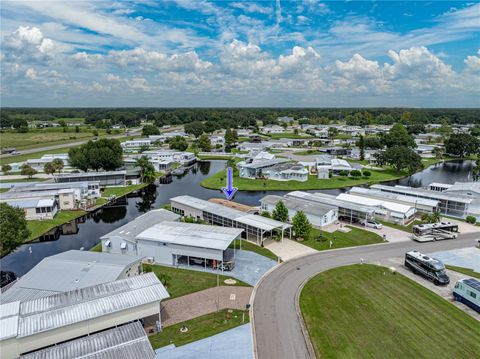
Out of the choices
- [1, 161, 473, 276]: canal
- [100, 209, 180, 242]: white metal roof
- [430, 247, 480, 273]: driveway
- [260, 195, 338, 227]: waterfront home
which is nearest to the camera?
[430, 247, 480, 273]: driveway

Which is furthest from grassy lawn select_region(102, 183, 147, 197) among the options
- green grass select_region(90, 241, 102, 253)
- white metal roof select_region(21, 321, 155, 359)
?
white metal roof select_region(21, 321, 155, 359)

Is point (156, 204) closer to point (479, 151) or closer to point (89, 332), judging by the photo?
point (89, 332)

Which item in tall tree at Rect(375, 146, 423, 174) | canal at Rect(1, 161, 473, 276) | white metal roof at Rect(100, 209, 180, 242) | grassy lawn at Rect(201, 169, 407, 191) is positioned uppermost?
tall tree at Rect(375, 146, 423, 174)

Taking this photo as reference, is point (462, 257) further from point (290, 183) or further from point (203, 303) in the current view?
point (290, 183)

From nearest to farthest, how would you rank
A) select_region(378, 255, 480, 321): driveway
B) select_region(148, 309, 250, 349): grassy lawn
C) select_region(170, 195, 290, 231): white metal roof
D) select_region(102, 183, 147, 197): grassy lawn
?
1. select_region(148, 309, 250, 349): grassy lawn
2. select_region(378, 255, 480, 321): driveway
3. select_region(170, 195, 290, 231): white metal roof
4. select_region(102, 183, 147, 197): grassy lawn

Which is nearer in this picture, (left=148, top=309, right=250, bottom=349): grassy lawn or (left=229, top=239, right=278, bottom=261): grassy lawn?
(left=148, top=309, right=250, bottom=349): grassy lawn

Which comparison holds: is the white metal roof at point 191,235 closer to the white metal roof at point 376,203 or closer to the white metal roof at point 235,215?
the white metal roof at point 235,215

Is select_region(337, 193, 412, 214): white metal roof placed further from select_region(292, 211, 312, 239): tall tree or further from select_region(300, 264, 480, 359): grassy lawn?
select_region(300, 264, 480, 359): grassy lawn

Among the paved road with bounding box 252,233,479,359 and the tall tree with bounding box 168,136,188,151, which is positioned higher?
the tall tree with bounding box 168,136,188,151
